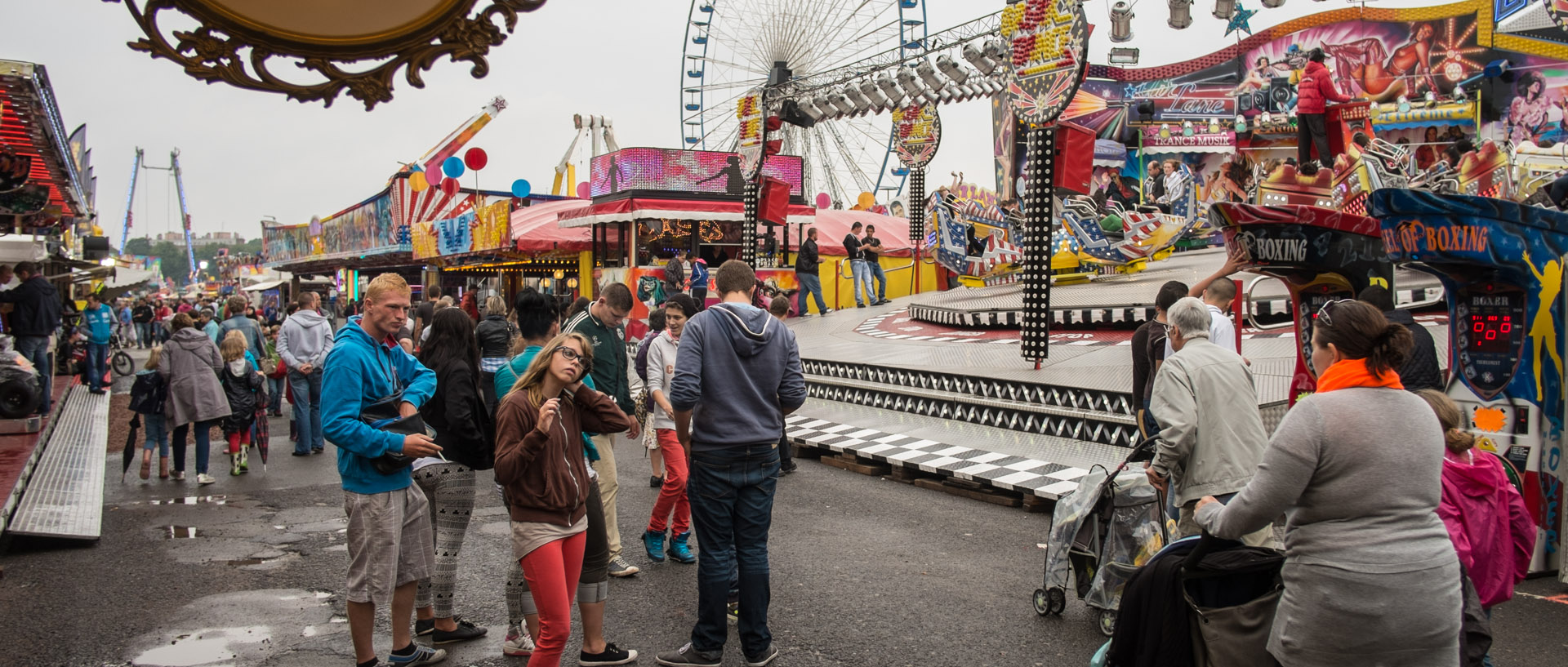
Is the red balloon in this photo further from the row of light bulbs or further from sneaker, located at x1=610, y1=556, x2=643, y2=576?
sneaker, located at x1=610, y1=556, x2=643, y2=576

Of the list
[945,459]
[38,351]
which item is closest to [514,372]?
[945,459]

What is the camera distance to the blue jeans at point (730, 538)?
13.4 feet

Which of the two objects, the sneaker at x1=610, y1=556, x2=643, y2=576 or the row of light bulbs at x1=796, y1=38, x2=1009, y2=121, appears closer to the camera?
the sneaker at x1=610, y1=556, x2=643, y2=576

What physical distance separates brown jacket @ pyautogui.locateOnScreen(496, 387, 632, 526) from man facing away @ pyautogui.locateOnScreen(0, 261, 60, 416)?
10200 mm

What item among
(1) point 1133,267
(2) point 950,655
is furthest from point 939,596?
(1) point 1133,267

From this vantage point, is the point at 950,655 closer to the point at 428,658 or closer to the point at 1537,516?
the point at 428,658

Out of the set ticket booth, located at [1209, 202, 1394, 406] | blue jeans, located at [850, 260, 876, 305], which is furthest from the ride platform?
ticket booth, located at [1209, 202, 1394, 406]

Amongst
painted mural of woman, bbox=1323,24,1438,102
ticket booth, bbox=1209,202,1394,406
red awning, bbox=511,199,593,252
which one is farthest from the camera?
painted mural of woman, bbox=1323,24,1438,102

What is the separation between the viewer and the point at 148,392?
8414 mm

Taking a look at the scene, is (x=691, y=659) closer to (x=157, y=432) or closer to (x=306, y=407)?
(x=157, y=432)

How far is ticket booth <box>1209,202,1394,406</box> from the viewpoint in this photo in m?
6.30

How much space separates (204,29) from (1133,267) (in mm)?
17022

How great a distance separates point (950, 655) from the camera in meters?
4.26

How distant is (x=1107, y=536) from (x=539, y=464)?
8.18 feet
